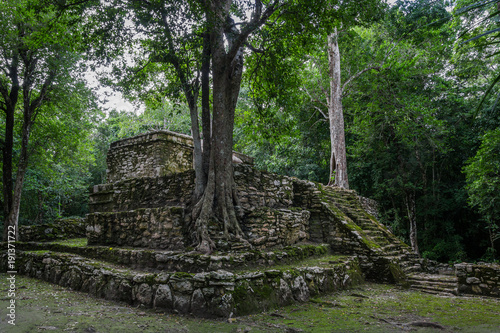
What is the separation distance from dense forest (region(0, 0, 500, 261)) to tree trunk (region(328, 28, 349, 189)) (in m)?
0.10

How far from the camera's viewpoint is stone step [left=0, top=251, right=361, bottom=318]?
4.63 metres

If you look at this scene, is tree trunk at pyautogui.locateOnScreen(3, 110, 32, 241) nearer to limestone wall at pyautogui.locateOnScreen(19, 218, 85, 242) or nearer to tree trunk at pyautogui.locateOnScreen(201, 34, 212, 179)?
limestone wall at pyautogui.locateOnScreen(19, 218, 85, 242)

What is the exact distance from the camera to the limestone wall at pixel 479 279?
6.50 metres

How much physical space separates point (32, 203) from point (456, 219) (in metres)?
24.0

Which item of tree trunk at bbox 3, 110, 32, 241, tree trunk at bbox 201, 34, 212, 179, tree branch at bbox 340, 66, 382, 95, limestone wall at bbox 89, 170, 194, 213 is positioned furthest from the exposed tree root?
tree branch at bbox 340, 66, 382, 95

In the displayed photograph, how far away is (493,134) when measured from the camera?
9.40 m

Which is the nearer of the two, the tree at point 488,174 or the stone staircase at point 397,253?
the stone staircase at point 397,253

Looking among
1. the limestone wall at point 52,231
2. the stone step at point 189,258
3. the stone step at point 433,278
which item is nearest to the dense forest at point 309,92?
the limestone wall at point 52,231

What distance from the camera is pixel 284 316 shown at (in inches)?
184

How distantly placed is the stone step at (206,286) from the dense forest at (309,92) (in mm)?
3855

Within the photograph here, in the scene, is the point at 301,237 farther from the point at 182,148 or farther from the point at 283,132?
the point at 182,148

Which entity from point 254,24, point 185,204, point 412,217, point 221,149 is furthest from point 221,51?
point 412,217

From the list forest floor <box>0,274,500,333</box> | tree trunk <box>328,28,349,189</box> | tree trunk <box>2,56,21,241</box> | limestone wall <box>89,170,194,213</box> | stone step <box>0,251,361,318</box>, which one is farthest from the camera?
tree trunk <box>328,28,349,189</box>

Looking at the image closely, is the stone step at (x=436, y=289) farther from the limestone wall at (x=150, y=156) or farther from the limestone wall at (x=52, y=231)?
the limestone wall at (x=52, y=231)
